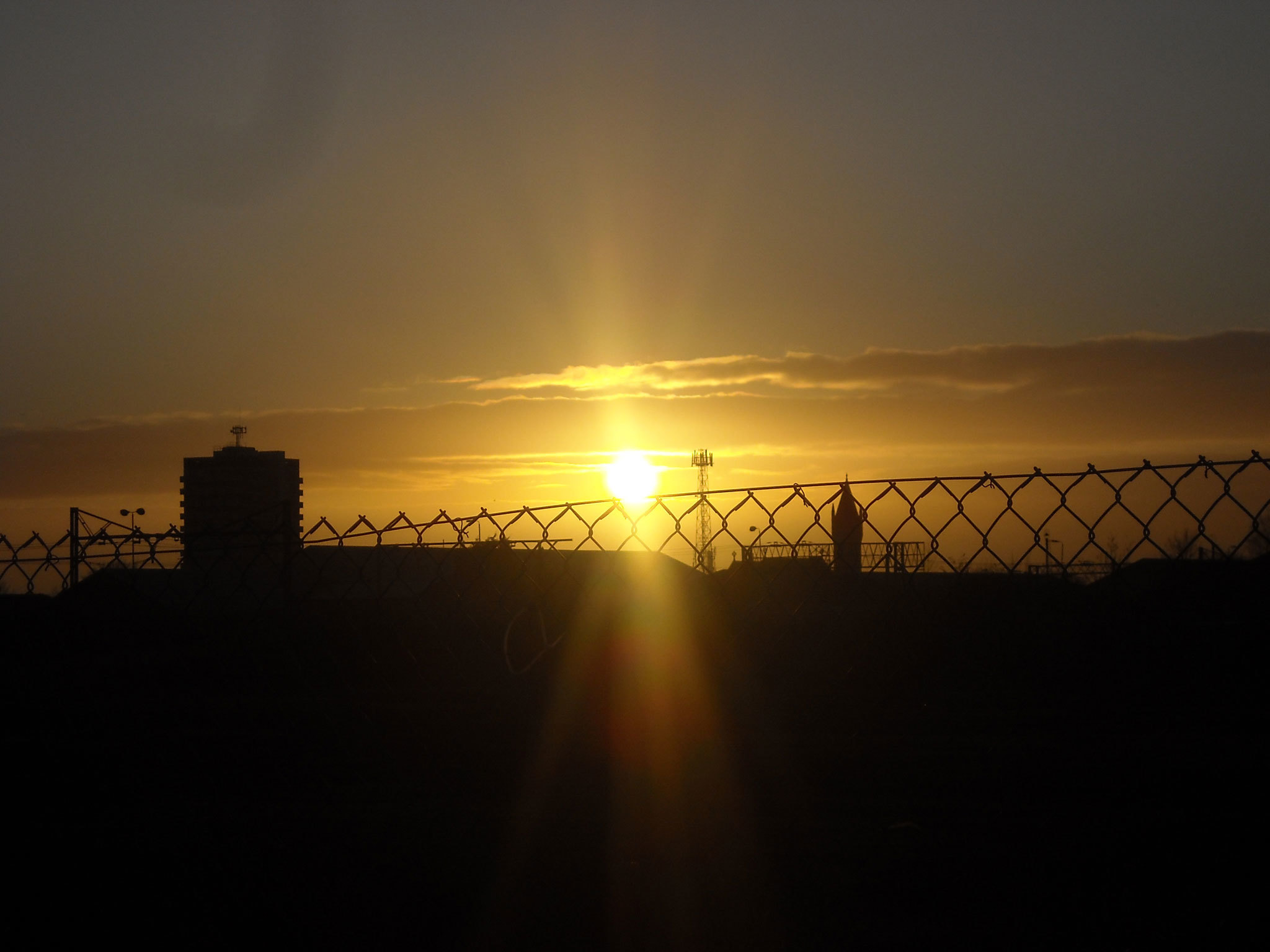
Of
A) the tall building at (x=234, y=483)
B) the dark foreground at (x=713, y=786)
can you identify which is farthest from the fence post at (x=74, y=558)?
the tall building at (x=234, y=483)

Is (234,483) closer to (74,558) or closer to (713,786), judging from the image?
(74,558)

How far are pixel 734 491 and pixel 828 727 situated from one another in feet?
7.36

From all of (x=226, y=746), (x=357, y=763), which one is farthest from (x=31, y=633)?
(x=357, y=763)

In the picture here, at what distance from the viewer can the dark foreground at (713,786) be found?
14.6 ft

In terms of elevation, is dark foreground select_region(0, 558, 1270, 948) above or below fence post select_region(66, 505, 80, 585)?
below

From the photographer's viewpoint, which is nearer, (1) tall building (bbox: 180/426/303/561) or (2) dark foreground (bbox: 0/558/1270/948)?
(2) dark foreground (bbox: 0/558/1270/948)

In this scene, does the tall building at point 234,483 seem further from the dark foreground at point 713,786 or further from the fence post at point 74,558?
the dark foreground at point 713,786

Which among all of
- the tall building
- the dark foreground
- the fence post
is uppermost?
the tall building

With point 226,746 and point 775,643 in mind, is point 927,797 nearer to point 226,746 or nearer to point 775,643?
point 775,643

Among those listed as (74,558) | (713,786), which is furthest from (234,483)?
(713,786)

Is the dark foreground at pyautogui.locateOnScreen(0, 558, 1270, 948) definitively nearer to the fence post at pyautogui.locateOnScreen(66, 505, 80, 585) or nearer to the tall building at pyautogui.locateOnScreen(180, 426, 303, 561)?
the fence post at pyautogui.locateOnScreen(66, 505, 80, 585)

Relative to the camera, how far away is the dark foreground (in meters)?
4.44

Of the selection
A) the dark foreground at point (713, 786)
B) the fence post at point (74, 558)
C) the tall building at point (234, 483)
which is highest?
the tall building at point (234, 483)

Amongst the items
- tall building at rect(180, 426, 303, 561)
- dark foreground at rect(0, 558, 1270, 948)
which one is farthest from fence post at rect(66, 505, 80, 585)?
tall building at rect(180, 426, 303, 561)
